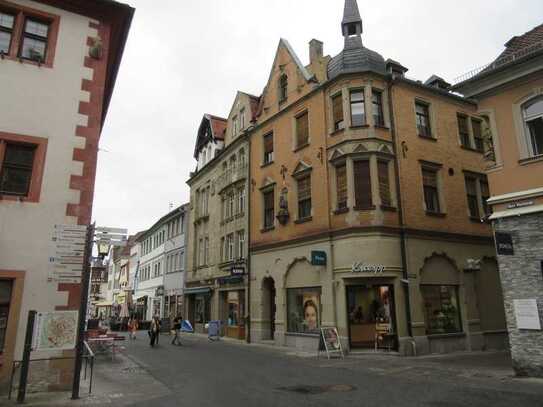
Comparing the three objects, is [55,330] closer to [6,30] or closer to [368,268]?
[6,30]

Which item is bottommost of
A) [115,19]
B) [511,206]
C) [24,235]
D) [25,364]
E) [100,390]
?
[100,390]

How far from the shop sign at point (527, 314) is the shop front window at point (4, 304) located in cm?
1356

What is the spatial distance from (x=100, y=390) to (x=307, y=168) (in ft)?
47.5

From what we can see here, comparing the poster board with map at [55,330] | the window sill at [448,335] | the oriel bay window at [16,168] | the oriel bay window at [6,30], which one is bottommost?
the window sill at [448,335]

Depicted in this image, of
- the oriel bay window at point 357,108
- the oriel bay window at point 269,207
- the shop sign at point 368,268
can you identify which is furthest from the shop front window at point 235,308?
the oriel bay window at point 357,108

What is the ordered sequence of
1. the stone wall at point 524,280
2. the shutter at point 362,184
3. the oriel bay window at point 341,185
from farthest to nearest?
the oriel bay window at point 341,185 < the shutter at point 362,184 < the stone wall at point 524,280

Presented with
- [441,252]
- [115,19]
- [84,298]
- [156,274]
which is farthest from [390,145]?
[156,274]

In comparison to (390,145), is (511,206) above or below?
below

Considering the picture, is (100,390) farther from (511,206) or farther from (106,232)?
(511,206)

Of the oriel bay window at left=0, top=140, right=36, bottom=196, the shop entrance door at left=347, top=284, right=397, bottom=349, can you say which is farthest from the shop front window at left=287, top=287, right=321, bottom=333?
the oriel bay window at left=0, top=140, right=36, bottom=196

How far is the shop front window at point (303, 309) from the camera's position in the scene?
21062 mm

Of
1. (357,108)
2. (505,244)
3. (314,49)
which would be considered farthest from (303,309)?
(314,49)

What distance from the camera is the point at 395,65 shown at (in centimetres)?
2227

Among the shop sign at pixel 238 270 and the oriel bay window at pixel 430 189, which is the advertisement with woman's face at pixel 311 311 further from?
the oriel bay window at pixel 430 189
